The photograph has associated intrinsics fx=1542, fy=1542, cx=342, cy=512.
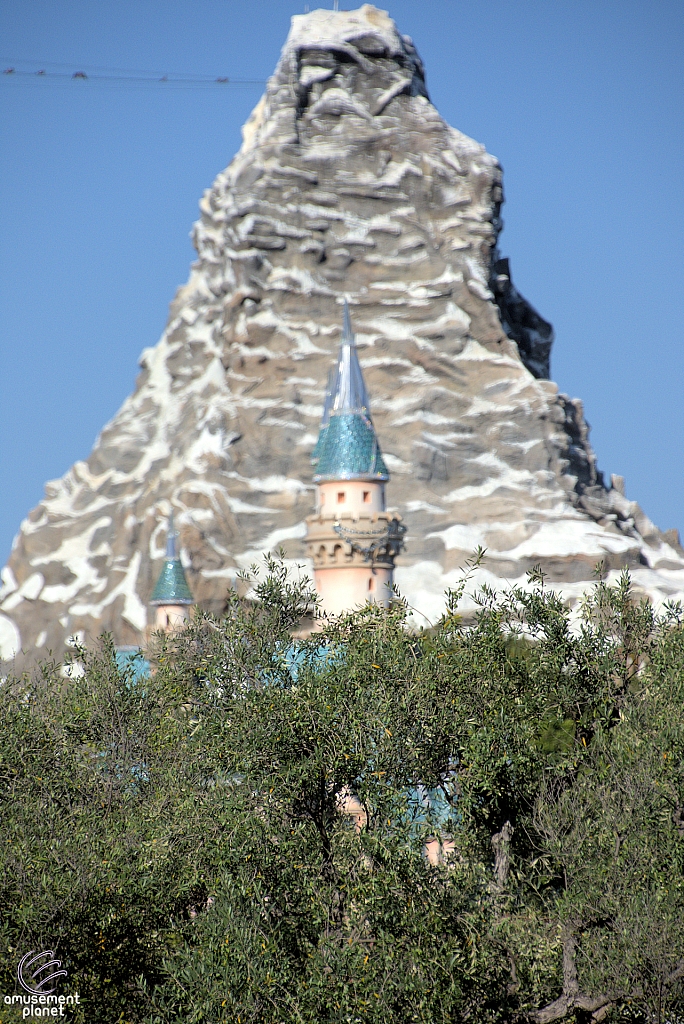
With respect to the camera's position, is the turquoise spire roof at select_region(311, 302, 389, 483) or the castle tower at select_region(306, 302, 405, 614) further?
the turquoise spire roof at select_region(311, 302, 389, 483)

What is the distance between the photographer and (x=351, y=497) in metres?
38.1

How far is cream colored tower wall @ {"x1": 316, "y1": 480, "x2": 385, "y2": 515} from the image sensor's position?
3800 centimetres

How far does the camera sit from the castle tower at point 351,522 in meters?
37.3

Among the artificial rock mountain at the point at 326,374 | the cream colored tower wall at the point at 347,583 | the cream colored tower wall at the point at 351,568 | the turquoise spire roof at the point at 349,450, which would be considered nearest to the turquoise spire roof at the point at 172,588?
the turquoise spire roof at the point at 349,450

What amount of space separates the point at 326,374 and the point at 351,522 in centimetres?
5194

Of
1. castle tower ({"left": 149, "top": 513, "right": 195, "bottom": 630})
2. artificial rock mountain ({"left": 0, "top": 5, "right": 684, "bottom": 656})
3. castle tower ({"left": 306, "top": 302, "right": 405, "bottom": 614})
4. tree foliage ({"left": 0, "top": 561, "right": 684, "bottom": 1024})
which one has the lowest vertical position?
tree foliage ({"left": 0, "top": 561, "right": 684, "bottom": 1024})

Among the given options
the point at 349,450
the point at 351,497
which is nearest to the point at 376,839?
the point at 351,497

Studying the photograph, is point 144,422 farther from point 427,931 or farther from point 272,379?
point 427,931

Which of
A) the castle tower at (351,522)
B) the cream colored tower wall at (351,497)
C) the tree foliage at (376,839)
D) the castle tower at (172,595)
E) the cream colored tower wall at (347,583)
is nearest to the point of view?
the tree foliage at (376,839)

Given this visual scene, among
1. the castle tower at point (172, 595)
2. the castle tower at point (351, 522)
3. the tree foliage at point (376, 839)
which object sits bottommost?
the tree foliage at point (376, 839)

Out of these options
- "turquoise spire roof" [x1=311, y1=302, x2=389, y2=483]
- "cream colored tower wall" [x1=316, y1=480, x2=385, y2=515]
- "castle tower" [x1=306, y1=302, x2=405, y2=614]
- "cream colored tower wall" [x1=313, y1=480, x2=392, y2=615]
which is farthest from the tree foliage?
"turquoise spire roof" [x1=311, y1=302, x2=389, y2=483]

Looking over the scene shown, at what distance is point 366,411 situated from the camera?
132ft

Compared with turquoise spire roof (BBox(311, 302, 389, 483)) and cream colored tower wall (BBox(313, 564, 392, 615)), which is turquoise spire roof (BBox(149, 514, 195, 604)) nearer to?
turquoise spire roof (BBox(311, 302, 389, 483))

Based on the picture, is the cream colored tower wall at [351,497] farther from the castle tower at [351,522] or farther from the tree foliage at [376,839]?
the tree foliage at [376,839]
